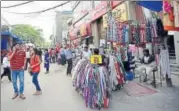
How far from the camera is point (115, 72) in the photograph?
966 centimetres

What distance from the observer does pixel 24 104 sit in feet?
26.7

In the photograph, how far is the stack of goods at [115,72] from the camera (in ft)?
31.3

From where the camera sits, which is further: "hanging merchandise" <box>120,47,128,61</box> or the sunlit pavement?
"hanging merchandise" <box>120,47,128,61</box>

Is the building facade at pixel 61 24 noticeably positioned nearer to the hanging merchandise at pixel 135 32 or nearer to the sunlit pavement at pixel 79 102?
the hanging merchandise at pixel 135 32

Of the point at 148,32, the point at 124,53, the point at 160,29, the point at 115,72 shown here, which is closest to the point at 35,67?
the point at 115,72

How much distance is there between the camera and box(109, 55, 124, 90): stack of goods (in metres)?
9.53

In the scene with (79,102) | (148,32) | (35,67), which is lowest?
(79,102)

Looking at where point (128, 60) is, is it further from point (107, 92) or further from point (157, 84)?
point (107, 92)

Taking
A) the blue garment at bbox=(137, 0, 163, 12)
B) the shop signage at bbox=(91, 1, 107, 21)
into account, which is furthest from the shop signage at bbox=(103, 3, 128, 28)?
the blue garment at bbox=(137, 0, 163, 12)

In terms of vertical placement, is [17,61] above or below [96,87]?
above

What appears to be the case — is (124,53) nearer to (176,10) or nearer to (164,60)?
(164,60)

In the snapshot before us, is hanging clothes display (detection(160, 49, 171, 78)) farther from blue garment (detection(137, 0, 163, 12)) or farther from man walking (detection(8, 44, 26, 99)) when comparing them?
man walking (detection(8, 44, 26, 99))

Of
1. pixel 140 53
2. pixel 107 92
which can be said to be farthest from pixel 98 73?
pixel 140 53

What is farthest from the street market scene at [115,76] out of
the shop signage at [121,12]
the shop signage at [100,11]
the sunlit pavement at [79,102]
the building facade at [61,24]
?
the building facade at [61,24]
